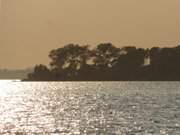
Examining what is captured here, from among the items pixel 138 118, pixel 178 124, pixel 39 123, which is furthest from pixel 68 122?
pixel 178 124

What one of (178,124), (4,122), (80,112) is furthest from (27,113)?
(178,124)

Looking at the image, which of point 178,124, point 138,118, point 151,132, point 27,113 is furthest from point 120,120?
point 27,113

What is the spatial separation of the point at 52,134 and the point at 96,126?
36.9ft

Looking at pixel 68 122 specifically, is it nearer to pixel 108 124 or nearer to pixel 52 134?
pixel 108 124

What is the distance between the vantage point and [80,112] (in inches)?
5002

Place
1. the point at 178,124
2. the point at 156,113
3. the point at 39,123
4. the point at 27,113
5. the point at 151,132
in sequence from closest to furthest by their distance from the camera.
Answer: the point at 151,132 → the point at 178,124 → the point at 39,123 → the point at 156,113 → the point at 27,113

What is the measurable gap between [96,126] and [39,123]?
1046cm

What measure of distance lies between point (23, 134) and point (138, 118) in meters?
27.0

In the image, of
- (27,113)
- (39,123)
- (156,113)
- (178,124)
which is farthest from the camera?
(27,113)

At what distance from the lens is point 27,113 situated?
415 ft

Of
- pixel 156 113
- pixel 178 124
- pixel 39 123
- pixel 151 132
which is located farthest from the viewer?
pixel 156 113

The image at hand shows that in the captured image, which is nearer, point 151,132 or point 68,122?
point 151,132

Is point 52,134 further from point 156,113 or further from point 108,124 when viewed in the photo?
point 156,113

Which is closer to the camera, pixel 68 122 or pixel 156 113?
pixel 68 122
